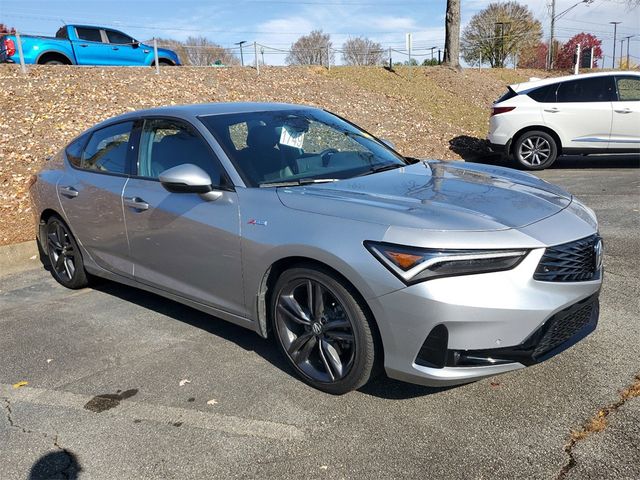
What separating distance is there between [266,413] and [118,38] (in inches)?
606

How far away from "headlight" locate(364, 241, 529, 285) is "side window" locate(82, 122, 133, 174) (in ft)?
8.38

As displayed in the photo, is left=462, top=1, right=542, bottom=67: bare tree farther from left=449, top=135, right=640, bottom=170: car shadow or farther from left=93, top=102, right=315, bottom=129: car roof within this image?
left=93, top=102, right=315, bottom=129: car roof

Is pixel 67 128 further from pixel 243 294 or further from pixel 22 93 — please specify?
pixel 243 294

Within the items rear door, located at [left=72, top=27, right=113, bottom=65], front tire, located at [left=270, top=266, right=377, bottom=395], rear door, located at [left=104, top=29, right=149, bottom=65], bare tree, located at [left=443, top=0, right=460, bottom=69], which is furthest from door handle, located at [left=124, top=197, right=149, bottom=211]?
bare tree, located at [left=443, top=0, right=460, bottom=69]

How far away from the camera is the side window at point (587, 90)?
10180 mm

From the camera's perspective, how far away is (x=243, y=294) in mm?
3480

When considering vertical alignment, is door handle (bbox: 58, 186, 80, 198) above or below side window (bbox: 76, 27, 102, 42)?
below

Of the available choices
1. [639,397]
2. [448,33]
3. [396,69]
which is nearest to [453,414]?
[639,397]

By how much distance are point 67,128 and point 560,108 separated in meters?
8.65

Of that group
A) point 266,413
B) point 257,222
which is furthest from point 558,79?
point 266,413

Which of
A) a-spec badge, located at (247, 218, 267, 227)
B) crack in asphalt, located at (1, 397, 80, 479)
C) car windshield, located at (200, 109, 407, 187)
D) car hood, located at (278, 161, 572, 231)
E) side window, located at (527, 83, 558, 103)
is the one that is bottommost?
crack in asphalt, located at (1, 397, 80, 479)

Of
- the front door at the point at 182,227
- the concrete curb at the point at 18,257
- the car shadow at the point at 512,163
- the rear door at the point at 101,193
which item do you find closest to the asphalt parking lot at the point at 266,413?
the front door at the point at 182,227

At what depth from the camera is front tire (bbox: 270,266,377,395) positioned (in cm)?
294

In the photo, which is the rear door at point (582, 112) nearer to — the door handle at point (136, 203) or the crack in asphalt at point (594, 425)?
the crack in asphalt at point (594, 425)
